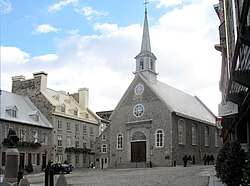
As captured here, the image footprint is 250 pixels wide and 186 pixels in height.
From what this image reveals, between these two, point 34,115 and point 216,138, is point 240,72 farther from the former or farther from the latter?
point 216,138

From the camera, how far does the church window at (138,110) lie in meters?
50.0

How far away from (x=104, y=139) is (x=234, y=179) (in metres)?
43.9

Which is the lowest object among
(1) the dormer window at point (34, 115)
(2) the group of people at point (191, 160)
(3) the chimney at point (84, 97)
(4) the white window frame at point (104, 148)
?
(2) the group of people at point (191, 160)

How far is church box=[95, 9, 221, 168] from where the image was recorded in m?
46.7

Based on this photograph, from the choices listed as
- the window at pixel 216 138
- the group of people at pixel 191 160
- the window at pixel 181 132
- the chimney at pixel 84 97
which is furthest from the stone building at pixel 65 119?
the window at pixel 216 138

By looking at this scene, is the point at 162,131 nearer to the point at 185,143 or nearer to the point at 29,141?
the point at 185,143

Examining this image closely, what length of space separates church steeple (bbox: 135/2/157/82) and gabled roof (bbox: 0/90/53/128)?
1500cm

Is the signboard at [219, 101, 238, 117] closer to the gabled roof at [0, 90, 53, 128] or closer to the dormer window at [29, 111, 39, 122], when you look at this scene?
the gabled roof at [0, 90, 53, 128]

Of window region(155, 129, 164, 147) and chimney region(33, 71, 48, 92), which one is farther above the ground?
chimney region(33, 71, 48, 92)

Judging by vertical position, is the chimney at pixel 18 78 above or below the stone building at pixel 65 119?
above

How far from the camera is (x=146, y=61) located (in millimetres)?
53344

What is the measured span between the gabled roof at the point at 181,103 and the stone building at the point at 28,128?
1525 cm

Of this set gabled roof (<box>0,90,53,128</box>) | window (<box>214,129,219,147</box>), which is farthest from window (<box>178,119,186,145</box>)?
gabled roof (<box>0,90,53,128</box>)

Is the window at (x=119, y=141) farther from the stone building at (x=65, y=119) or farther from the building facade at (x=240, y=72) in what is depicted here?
the building facade at (x=240, y=72)
